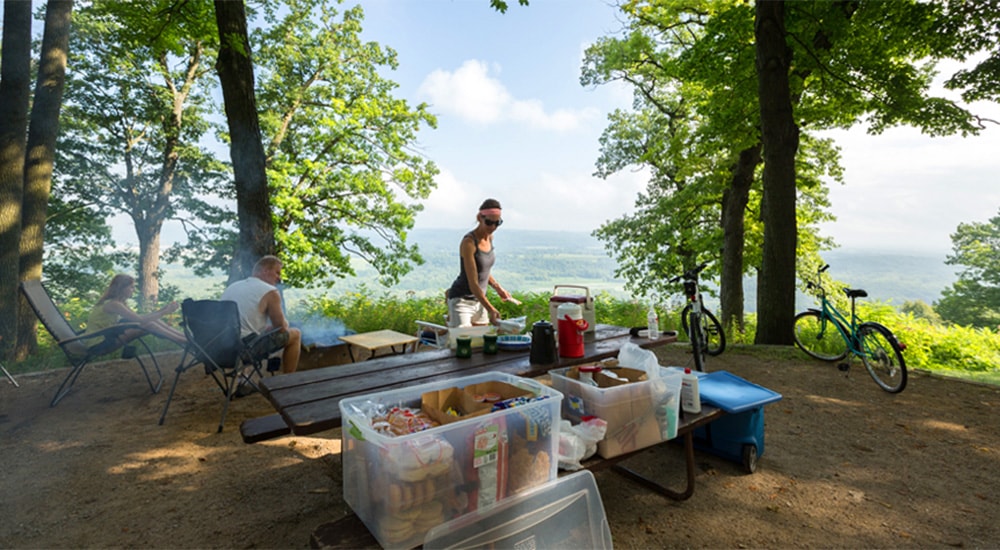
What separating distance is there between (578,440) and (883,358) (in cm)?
460

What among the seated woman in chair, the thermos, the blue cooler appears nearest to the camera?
the thermos

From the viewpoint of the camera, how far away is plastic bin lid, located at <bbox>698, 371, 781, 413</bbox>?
9.03 feet

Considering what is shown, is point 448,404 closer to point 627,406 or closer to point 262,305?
point 627,406

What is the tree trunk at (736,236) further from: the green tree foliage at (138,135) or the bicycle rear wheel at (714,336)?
the green tree foliage at (138,135)

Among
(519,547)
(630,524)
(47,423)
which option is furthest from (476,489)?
(47,423)

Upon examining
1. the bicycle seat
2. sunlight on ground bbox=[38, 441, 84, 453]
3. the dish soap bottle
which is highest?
the bicycle seat

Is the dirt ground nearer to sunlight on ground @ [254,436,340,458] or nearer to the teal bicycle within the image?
sunlight on ground @ [254,436,340,458]

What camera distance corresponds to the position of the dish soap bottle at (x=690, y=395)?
2559 millimetres

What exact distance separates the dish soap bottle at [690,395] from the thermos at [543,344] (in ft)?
2.53

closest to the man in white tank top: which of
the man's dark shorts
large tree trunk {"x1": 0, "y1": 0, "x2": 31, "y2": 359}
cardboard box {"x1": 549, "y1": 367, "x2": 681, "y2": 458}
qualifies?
the man's dark shorts

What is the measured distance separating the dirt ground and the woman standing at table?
4.84 ft

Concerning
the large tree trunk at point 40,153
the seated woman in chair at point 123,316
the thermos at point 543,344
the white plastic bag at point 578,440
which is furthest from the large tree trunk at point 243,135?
the white plastic bag at point 578,440

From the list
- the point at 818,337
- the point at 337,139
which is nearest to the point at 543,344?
the point at 818,337

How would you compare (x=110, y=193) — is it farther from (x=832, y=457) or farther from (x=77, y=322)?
(x=832, y=457)
